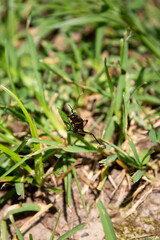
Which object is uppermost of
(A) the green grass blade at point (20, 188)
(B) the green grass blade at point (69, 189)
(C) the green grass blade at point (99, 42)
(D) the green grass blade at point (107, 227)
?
(C) the green grass blade at point (99, 42)

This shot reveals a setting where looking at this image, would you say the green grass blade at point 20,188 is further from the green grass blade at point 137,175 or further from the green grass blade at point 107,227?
the green grass blade at point 137,175

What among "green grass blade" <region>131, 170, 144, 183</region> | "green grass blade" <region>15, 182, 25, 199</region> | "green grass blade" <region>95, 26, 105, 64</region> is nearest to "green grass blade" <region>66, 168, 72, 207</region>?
"green grass blade" <region>15, 182, 25, 199</region>

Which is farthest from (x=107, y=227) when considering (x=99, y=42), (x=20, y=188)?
(x=99, y=42)

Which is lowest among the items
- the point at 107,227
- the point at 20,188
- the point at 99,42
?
the point at 107,227

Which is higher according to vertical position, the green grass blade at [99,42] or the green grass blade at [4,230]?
the green grass blade at [99,42]

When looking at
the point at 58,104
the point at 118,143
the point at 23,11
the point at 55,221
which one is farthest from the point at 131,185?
the point at 23,11

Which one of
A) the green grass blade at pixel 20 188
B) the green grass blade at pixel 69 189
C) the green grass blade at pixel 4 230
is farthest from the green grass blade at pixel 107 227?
the green grass blade at pixel 4 230

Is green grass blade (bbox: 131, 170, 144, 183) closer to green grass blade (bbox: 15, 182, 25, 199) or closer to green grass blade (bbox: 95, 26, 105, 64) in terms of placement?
green grass blade (bbox: 15, 182, 25, 199)

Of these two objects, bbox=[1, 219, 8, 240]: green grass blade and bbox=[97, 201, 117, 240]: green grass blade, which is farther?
bbox=[1, 219, 8, 240]: green grass blade

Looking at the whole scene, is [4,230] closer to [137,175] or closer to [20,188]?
[20,188]

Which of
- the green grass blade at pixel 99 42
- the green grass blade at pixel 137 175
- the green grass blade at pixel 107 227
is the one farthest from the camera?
the green grass blade at pixel 99 42

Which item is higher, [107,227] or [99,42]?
[99,42]

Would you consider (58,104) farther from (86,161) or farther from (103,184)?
(103,184)

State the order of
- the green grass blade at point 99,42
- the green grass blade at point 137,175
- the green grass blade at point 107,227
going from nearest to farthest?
the green grass blade at point 107,227, the green grass blade at point 137,175, the green grass blade at point 99,42
